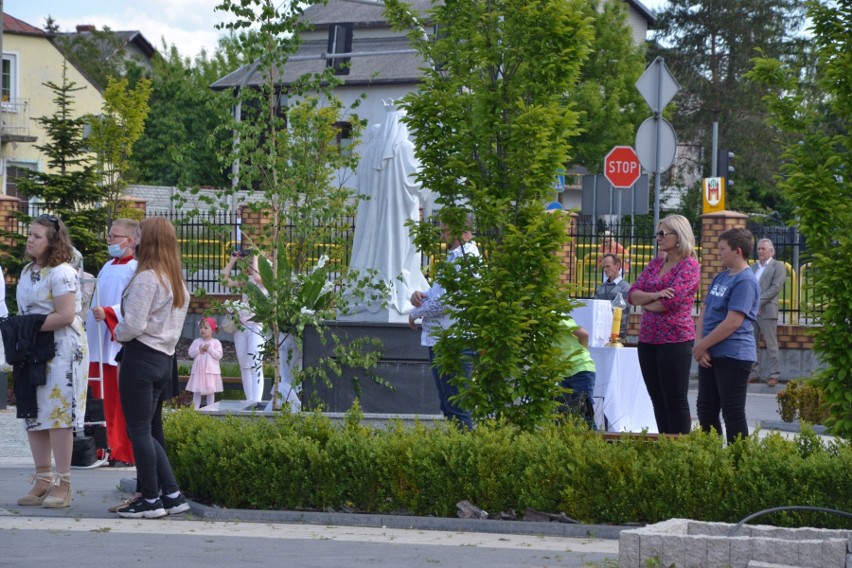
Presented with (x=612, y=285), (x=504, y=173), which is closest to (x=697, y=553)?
(x=504, y=173)

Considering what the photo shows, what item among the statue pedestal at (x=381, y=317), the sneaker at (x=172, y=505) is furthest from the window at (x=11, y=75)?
the sneaker at (x=172, y=505)

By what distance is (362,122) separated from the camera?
461 inches

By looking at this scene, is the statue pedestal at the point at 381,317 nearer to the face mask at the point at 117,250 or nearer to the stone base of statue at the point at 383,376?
the stone base of statue at the point at 383,376

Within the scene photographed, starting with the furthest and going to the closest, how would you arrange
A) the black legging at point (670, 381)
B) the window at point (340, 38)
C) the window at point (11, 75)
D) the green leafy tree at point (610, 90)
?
the green leafy tree at point (610, 90) → the window at point (11, 75) → the window at point (340, 38) → the black legging at point (670, 381)

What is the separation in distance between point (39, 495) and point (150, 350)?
1.30m

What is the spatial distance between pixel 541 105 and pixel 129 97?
57.4 feet

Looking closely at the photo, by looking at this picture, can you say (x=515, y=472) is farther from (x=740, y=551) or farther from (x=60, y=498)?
(x=60, y=498)

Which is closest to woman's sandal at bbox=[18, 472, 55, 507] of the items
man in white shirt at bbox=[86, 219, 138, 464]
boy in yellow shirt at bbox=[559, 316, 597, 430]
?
man in white shirt at bbox=[86, 219, 138, 464]

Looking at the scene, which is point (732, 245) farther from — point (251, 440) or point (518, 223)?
point (251, 440)

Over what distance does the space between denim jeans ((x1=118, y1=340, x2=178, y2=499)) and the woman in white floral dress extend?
623mm

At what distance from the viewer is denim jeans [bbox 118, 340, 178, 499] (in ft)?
26.7

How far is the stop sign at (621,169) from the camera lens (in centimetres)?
2261

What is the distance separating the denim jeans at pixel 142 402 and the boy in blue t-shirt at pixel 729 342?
3.66 meters

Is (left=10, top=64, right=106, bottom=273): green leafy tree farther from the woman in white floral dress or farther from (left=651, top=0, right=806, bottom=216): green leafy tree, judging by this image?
(left=651, top=0, right=806, bottom=216): green leafy tree
